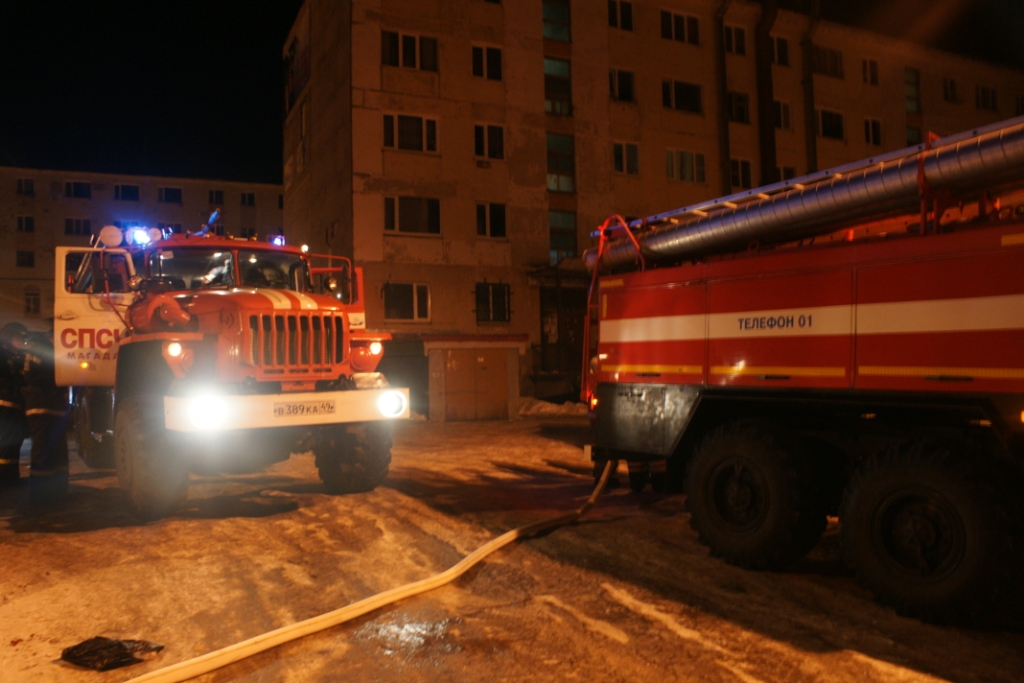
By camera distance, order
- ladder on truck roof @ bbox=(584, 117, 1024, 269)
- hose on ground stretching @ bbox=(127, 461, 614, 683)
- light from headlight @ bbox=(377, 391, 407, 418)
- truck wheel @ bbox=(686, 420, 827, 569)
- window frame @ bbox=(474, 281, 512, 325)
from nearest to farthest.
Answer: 1. hose on ground stretching @ bbox=(127, 461, 614, 683)
2. ladder on truck roof @ bbox=(584, 117, 1024, 269)
3. truck wheel @ bbox=(686, 420, 827, 569)
4. light from headlight @ bbox=(377, 391, 407, 418)
5. window frame @ bbox=(474, 281, 512, 325)

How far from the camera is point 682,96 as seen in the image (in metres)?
29.1

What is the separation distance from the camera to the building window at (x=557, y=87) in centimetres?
2684

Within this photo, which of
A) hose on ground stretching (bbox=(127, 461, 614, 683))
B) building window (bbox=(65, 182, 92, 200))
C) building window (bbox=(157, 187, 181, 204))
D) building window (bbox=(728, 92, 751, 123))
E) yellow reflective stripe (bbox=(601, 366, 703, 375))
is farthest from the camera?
building window (bbox=(157, 187, 181, 204))

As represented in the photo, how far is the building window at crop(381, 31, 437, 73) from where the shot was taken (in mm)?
24188

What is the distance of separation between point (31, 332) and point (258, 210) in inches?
2060

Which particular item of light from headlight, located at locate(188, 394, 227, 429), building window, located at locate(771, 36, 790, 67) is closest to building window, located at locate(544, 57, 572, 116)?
building window, located at locate(771, 36, 790, 67)

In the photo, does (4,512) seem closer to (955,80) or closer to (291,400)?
(291,400)

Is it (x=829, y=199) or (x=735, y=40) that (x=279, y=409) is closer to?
(x=829, y=199)

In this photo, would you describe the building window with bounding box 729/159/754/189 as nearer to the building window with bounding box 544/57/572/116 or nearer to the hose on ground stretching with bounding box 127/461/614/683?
the building window with bounding box 544/57/572/116

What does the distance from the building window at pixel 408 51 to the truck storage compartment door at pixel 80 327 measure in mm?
16526

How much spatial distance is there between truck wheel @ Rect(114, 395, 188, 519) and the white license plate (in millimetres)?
1179

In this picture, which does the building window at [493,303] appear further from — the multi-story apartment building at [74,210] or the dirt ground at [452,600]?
the multi-story apartment building at [74,210]

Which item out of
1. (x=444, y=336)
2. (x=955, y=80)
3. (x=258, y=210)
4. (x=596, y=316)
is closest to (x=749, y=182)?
(x=955, y=80)

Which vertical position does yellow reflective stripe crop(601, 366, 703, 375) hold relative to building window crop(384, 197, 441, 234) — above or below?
below
